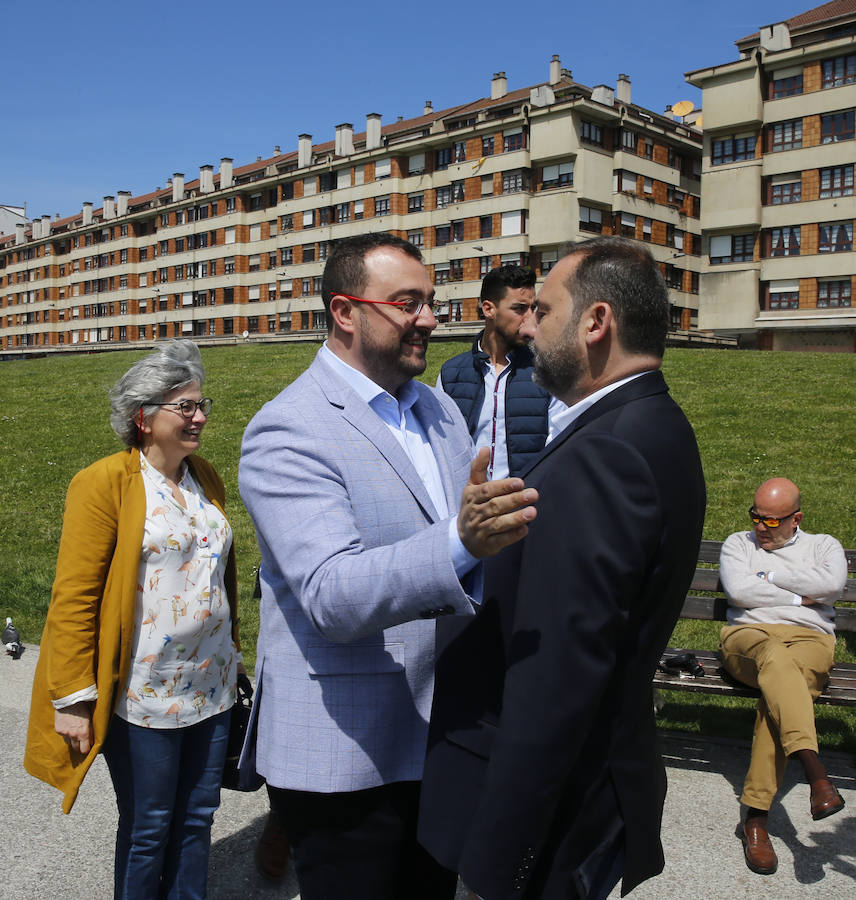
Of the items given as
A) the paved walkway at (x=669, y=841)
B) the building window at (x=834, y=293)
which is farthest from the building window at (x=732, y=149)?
the paved walkway at (x=669, y=841)

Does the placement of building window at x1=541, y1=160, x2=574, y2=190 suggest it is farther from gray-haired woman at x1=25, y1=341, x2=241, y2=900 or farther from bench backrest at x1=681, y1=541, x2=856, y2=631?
gray-haired woman at x1=25, y1=341, x2=241, y2=900

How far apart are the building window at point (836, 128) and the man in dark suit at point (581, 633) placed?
181 ft

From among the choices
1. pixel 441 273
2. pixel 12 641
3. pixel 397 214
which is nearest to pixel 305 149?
pixel 397 214

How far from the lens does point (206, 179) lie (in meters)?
78.2

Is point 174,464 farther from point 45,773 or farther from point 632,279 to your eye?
point 632,279

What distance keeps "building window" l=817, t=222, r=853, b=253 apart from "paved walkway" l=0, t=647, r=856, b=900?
50900 mm

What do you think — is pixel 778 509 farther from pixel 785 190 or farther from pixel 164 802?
pixel 785 190

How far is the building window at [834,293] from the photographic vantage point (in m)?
48.4

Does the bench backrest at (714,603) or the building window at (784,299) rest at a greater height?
the building window at (784,299)

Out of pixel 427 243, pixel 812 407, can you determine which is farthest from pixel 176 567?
pixel 427 243

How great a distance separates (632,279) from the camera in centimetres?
202

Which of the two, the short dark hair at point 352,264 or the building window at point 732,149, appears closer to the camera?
the short dark hair at point 352,264

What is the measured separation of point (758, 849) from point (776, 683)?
899 millimetres

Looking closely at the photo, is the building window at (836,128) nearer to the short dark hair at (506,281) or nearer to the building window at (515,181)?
the building window at (515,181)
